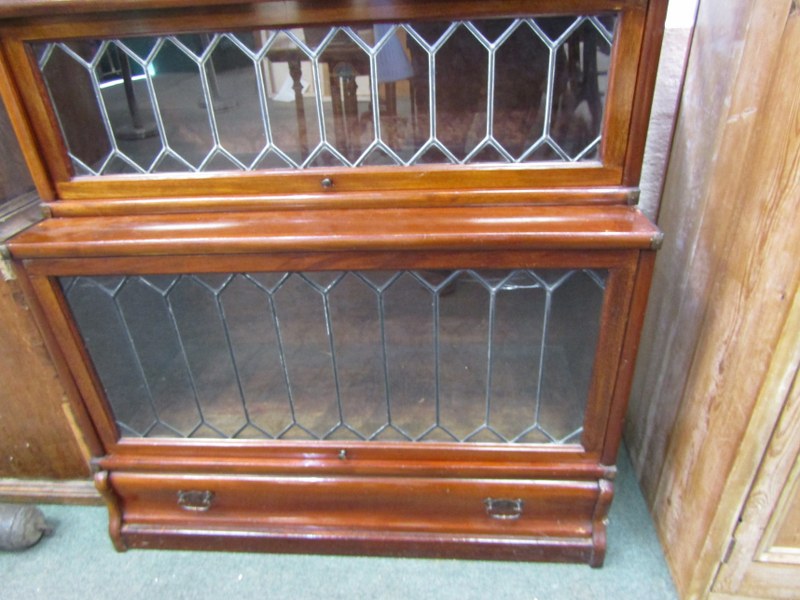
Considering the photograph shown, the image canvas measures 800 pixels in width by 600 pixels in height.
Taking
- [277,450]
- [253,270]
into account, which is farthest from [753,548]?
[253,270]

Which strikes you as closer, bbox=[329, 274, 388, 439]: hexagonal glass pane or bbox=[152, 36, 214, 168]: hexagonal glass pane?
bbox=[152, 36, 214, 168]: hexagonal glass pane

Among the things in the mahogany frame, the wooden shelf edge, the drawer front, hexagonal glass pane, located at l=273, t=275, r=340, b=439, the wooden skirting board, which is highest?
the mahogany frame

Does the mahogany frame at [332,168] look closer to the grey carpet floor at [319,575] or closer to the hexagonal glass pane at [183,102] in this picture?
the hexagonal glass pane at [183,102]

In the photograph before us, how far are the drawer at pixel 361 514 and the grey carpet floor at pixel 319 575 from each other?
3 cm

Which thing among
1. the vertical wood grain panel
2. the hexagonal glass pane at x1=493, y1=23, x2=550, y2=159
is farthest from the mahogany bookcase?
the vertical wood grain panel

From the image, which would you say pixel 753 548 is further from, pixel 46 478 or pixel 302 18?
pixel 46 478

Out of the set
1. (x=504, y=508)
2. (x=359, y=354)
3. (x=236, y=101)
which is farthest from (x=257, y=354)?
(x=504, y=508)

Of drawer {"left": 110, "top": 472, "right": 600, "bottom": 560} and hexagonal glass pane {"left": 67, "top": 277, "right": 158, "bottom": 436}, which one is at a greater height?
hexagonal glass pane {"left": 67, "top": 277, "right": 158, "bottom": 436}

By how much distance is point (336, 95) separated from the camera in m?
0.84

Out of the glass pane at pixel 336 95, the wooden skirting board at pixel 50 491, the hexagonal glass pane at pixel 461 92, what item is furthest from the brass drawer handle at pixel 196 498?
the hexagonal glass pane at pixel 461 92

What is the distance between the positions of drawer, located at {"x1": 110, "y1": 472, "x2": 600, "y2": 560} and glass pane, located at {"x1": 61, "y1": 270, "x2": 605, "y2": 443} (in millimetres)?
96

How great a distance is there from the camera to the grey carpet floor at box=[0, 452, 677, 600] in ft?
3.55

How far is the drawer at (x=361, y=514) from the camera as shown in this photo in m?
→ 1.06

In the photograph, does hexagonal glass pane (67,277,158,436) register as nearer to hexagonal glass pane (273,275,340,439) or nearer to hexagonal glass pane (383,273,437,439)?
hexagonal glass pane (273,275,340,439)
